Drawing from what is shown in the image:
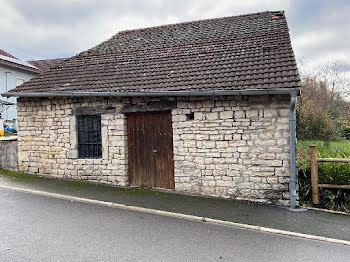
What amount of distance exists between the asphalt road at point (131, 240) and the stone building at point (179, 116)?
2009 mm

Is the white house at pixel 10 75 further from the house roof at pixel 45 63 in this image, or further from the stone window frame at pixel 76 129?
the stone window frame at pixel 76 129

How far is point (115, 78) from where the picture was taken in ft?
29.4

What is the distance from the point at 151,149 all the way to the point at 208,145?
162 cm

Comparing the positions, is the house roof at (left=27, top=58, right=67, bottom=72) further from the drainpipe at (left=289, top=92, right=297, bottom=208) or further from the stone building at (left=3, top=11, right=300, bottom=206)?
the drainpipe at (left=289, top=92, right=297, bottom=208)

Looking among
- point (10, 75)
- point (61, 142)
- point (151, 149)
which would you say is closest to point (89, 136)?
point (61, 142)

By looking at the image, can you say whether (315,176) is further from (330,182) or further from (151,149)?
(151,149)

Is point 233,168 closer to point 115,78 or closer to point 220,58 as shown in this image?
point 220,58

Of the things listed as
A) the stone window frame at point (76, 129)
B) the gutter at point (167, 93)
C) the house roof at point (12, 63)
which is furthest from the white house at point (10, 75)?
the stone window frame at point (76, 129)

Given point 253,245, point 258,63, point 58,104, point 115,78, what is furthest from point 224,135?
point 58,104

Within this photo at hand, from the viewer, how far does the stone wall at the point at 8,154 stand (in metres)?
9.82

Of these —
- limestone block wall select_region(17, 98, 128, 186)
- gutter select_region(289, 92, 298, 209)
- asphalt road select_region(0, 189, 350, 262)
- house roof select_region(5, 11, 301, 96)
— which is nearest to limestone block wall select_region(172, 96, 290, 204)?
gutter select_region(289, 92, 298, 209)

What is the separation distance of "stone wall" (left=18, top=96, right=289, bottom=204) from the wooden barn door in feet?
0.66

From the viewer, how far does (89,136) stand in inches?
347

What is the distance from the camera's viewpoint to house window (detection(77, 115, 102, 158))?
8.70 metres
